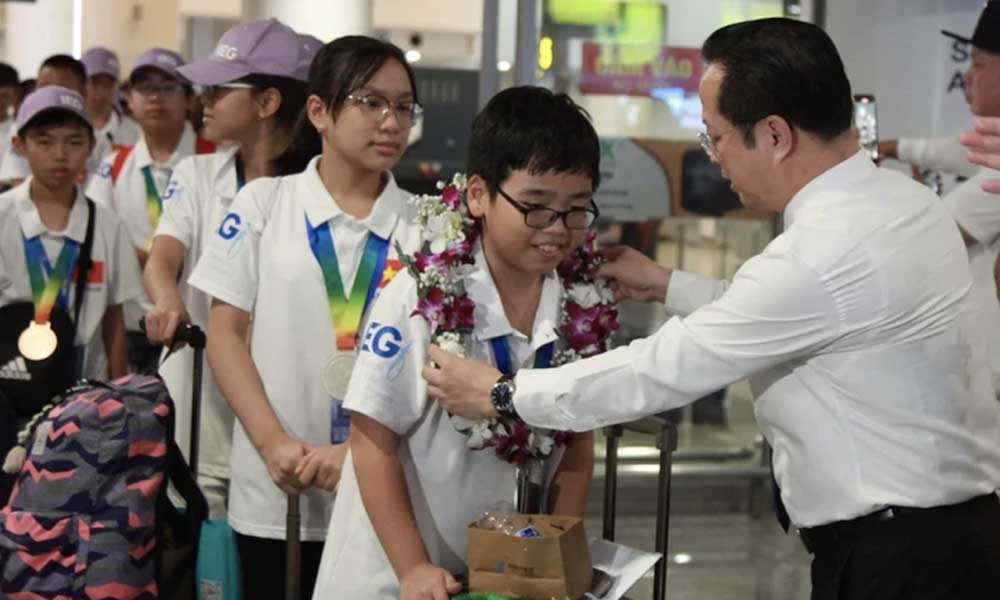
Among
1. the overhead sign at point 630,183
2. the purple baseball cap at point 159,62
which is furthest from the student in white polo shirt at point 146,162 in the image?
the overhead sign at point 630,183

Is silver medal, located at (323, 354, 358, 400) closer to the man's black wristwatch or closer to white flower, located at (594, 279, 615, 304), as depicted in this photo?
white flower, located at (594, 279, 615, 304)

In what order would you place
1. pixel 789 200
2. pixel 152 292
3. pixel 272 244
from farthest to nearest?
pixel 152 292 < pixel 272 244 < pixel 789 200

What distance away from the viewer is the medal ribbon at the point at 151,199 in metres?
5.82

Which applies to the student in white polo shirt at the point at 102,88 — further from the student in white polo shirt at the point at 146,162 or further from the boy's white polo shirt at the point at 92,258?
the boy's white polo shirt at the point at 92,258

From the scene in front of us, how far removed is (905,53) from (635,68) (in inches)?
48.3

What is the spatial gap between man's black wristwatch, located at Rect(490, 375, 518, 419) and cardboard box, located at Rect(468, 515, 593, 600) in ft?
0.68

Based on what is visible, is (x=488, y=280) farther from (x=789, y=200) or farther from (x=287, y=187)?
(x=287, y=187)

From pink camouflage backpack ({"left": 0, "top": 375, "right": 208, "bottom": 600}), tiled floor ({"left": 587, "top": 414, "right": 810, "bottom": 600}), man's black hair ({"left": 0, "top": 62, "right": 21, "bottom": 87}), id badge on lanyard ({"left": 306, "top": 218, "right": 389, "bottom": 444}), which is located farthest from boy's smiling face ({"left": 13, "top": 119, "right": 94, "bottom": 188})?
man's black hair ({"left": 0, "top": 62, "right": 21, "bottom": 87})

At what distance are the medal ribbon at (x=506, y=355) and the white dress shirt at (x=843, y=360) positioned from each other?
186mm

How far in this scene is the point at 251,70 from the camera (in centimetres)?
408

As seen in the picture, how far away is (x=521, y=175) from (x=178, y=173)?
1947 mm

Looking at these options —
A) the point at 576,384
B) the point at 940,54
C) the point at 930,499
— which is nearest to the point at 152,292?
the point at 576,384

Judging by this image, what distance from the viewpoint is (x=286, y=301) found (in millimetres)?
3367

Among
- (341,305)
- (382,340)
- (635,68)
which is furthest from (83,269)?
(635,68)
